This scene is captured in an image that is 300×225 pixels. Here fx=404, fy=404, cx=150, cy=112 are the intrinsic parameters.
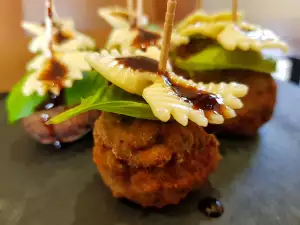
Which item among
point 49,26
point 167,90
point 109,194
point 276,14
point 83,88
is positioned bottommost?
point 276,14

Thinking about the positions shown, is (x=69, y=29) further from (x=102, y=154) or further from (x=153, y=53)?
(x=102, y=154)

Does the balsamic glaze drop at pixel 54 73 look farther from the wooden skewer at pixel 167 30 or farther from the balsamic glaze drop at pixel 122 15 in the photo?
the balsamic glaze drop at pixel 122 15

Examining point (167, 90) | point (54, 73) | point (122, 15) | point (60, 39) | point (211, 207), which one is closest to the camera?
point (167, 90)

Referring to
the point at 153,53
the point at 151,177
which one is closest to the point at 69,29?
the point at 153,53

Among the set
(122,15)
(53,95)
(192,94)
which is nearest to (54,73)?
(53,95)

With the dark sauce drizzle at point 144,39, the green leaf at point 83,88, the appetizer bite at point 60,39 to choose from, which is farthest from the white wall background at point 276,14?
the green leaf at point 83,88

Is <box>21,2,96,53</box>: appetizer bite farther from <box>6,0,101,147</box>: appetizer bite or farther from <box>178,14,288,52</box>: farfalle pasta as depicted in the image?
<box>178,14,288,52</box>: farfalle pasta

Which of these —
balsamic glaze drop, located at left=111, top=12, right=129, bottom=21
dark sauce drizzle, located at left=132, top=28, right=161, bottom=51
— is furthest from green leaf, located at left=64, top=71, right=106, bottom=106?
balsamic glaze drop, located at left=111, top=12, right=129, bottom=21

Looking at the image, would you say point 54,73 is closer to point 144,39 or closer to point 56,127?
point 56,127

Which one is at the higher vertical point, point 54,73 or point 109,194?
point 54,73
